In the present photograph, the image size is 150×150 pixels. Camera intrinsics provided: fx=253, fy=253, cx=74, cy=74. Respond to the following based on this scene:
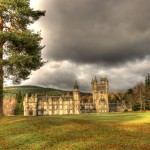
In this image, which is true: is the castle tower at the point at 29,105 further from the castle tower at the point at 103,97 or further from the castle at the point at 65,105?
the castle tower at the point at 103,97

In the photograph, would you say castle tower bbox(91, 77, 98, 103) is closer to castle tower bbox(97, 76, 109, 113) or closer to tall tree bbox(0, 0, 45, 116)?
castle tower bbox(97, 76, 109, 113)

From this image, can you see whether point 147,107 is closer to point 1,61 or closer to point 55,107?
point 55,107

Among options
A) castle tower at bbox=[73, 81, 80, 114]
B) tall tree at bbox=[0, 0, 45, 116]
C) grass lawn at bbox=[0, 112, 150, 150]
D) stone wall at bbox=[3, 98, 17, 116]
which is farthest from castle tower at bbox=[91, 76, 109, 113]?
grass lawn at bbox=[0, 112, 150, 150]

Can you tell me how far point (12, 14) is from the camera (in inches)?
1216

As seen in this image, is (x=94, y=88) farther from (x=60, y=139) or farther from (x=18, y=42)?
(x=60, y=139)

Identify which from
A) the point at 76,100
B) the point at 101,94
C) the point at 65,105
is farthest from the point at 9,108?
the point at 101,94

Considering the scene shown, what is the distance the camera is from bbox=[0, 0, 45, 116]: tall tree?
29.6m

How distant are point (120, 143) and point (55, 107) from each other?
10360 cm

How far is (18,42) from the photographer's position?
99.5 ft

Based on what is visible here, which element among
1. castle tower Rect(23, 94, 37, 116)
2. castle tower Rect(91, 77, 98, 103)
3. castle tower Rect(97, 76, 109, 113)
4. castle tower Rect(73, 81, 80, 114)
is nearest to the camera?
castle tower Rect(23, 94, 37, 116)

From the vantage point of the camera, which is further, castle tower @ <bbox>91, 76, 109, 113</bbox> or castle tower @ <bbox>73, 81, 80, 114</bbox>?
castle tower @ <bbox>91, 76, 109, 113</bbox>

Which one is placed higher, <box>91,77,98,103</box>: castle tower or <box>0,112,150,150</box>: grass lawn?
<box>91,77,98,103</box>: castle tower

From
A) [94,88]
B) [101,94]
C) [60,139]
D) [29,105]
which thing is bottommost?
[60,139]

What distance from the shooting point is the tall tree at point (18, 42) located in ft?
97.1
